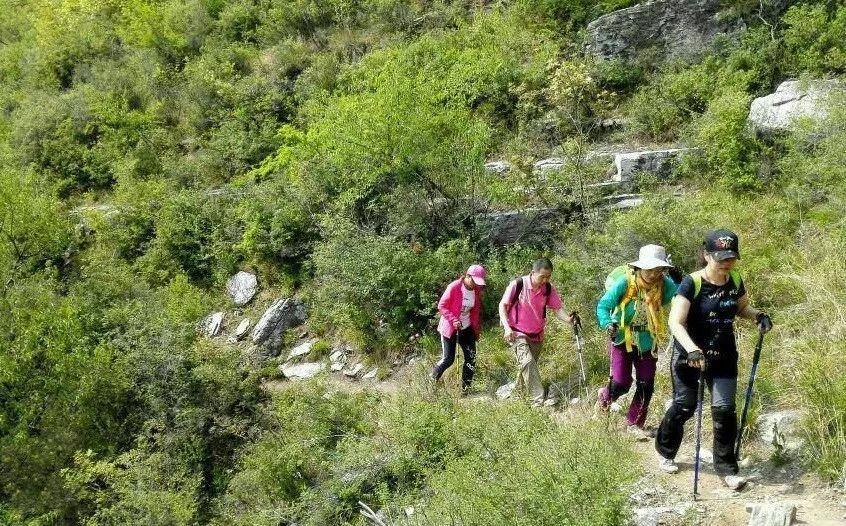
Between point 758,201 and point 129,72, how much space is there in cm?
1978

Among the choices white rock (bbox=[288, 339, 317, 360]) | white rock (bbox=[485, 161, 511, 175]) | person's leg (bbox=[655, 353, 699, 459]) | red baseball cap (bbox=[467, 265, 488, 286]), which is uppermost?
person's leg (bbox=[655, 353, 699, 459])

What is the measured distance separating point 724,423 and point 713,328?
78cm

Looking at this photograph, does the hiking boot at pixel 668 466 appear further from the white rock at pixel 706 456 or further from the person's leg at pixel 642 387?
the person's leg at pixel 642 387

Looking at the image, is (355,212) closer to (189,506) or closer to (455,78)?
(455,78)

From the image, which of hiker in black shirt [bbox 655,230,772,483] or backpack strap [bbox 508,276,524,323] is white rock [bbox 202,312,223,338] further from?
hiker in black shirt [bbox 655,230,772,483]

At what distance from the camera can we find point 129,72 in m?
21.5

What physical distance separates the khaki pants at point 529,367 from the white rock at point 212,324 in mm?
8143

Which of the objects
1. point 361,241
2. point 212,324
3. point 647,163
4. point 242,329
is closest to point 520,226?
point 647,163

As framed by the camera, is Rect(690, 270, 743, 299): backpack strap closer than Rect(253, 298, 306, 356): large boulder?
Yes

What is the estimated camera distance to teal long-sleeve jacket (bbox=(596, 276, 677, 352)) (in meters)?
5.64

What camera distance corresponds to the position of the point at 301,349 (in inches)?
482

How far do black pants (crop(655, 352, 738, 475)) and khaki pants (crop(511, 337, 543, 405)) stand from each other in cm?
212

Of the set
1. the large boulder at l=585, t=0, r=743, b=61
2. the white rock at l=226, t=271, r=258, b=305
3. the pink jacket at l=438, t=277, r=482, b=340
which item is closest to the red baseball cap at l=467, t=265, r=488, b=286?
the pink jacket at l=438, t=277, r=482, b=340

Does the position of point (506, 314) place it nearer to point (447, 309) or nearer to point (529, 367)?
point (529, 367)
